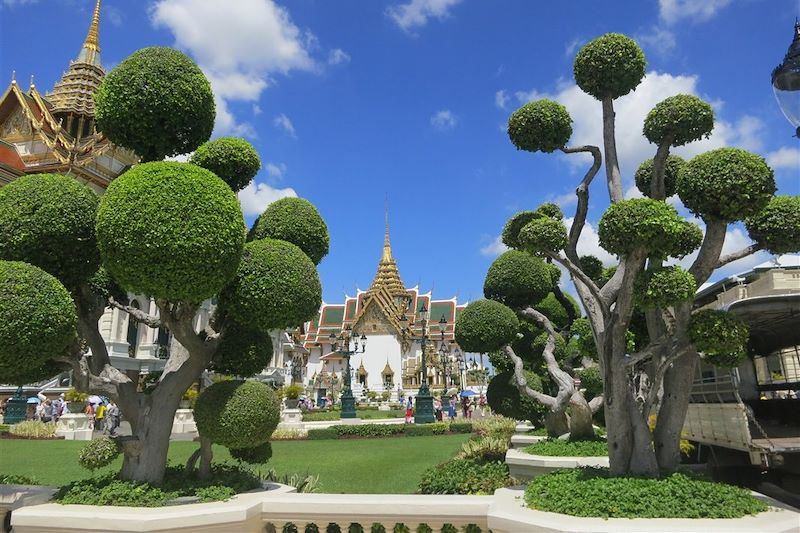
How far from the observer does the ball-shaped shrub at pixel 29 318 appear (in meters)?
5.64

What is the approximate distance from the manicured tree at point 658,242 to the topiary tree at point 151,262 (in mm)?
3394

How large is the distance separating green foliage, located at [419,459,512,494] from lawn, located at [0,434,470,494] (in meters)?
0.69

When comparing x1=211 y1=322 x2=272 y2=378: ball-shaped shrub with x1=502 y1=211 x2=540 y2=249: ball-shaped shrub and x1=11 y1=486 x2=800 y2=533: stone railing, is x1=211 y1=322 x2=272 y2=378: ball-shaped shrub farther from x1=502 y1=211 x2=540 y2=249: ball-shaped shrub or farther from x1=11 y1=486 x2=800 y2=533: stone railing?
x1=502 y1=211 x2=540 y2=249: ball-shaped shrub

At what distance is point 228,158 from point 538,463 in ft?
22.0

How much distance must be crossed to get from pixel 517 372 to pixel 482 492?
9.07 ft

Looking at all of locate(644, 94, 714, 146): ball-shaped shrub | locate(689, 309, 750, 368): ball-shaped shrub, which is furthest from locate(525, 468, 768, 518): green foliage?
locate(644, 94, 714, 146): ball-shaped shrub

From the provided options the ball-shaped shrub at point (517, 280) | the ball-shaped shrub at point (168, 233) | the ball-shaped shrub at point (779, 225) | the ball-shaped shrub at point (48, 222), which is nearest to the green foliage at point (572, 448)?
the ball-shaped shrub at point (517, 280)

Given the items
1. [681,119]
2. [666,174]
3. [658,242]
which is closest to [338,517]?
[658,242]

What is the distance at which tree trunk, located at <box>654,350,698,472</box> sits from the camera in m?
6.93

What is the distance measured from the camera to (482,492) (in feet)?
30.9

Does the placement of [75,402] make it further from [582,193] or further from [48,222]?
[582,193]

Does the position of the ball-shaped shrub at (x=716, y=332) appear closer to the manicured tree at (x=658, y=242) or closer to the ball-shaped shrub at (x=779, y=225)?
the manicured tree at (x=658, y=242)

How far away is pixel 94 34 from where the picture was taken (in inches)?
1870

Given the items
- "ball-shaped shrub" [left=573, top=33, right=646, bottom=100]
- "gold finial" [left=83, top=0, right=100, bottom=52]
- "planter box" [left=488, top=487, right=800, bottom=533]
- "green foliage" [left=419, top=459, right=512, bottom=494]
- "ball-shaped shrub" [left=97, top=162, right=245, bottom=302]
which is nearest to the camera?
"planter box" [left=488, top=487, right=800, bottom=533]
